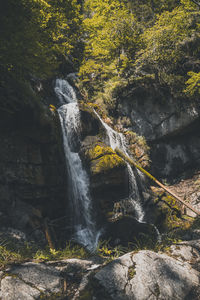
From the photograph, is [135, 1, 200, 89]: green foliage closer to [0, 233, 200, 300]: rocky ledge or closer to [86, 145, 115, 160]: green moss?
[86, 145, 115, 160]: green moss

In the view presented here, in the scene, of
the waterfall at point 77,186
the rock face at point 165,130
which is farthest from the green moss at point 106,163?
the rock face at point 165,130

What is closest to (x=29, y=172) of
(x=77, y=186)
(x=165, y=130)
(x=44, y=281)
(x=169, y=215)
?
(x=77, y=186)

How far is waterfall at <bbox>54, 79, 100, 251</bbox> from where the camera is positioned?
782cm

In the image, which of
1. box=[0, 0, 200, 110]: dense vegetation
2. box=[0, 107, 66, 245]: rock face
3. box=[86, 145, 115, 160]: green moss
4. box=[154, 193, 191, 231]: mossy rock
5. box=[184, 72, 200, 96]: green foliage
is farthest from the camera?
box=[0, 0, 200, 110]: dense vegetation

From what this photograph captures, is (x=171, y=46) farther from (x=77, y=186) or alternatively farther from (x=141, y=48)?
(x=77, y=186)

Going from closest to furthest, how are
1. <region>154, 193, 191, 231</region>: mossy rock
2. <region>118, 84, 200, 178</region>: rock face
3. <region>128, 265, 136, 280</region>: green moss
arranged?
<region>128, 265, 136, 280</region>: green moss
<region>154, 193, 191, 231</region>: mossy rock
<region>118, 84, 200, 178</region>: rock face

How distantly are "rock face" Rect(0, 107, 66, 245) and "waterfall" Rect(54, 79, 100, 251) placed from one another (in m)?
0.73

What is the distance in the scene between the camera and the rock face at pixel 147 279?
9.59ft

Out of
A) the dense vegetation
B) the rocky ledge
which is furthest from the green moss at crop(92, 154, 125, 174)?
the dense vegetation

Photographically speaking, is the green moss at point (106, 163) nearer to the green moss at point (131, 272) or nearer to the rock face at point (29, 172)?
the rock face at point (29, 172)

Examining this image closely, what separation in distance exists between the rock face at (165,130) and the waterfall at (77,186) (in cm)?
517

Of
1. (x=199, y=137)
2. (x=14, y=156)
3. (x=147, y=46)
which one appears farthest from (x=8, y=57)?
(x=199, y=137)

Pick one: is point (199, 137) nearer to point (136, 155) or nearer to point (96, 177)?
point (136, 155)

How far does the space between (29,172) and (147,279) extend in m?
5.60
